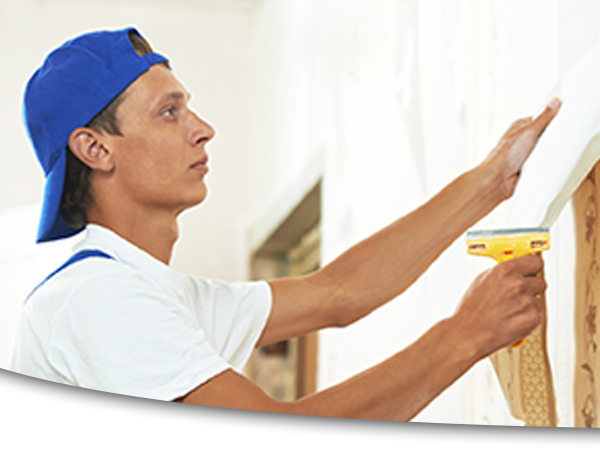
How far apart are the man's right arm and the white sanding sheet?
8 centimetres

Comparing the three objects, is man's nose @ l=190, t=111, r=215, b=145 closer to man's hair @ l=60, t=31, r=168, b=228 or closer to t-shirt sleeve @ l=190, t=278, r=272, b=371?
man's hair @ l=60, t=31, r=168, b=228

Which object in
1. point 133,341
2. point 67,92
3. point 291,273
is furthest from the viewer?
point 291,273

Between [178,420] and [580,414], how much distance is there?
1.82 ft

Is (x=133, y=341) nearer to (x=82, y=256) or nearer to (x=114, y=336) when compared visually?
(x=114, y=336)

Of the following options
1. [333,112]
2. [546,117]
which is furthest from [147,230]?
[546,117]

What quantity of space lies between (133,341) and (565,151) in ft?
1.93

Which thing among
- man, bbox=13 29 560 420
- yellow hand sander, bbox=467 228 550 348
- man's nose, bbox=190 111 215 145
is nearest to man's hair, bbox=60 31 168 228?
man, bbox=13 29 560 420

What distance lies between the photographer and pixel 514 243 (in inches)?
36.9

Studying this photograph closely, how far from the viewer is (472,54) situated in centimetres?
102

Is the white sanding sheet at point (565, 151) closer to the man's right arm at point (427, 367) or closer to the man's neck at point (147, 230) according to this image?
the man's right arm at point (427, 367)

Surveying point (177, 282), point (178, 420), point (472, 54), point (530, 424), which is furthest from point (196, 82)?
point (530, 424)

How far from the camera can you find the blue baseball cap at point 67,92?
41.1 inches

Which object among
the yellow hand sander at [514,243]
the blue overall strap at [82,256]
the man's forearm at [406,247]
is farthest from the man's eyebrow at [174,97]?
the yellow hand sander at [514,243]

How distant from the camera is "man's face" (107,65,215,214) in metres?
1.05
